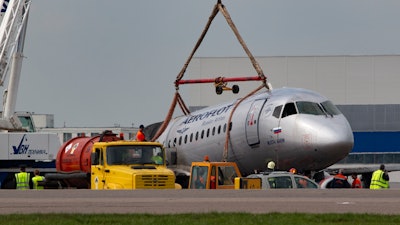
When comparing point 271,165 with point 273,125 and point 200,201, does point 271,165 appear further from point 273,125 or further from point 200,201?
point 200,201

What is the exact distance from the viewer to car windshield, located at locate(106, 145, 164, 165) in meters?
33.3

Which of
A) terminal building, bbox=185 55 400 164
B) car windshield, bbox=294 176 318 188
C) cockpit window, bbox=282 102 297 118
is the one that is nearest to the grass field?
car windshield, bbox=294 176 318 188

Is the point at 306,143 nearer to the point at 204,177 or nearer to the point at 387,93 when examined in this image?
the point at 204,177

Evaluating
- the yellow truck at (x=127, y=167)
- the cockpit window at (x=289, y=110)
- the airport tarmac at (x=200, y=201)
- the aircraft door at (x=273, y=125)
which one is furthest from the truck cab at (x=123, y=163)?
the airport tarmac at (x=200, y=201)

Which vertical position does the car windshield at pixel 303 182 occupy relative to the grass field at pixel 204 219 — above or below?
below

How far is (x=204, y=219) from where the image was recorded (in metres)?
19.0

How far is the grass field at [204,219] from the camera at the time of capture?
18516 millimetres

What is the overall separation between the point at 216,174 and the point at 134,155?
2.63 m

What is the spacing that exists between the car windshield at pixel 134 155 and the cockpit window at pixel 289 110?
3977mm

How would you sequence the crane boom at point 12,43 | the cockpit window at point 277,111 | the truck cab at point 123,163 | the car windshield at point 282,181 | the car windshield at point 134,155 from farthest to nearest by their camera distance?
the crane boom at point 12,43
the cockpit window at point 277,111
the car windshield at point 134,155
the truck cab at point 123,163
the car windshield at point 282,181

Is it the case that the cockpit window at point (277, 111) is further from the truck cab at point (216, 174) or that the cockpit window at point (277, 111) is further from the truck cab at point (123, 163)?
the truck cab at point (123, 163)

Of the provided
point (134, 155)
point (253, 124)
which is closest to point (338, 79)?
Result: point (253, 124)

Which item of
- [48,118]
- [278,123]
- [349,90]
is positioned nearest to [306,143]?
[278,123]

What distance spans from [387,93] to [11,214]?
2830 inches
